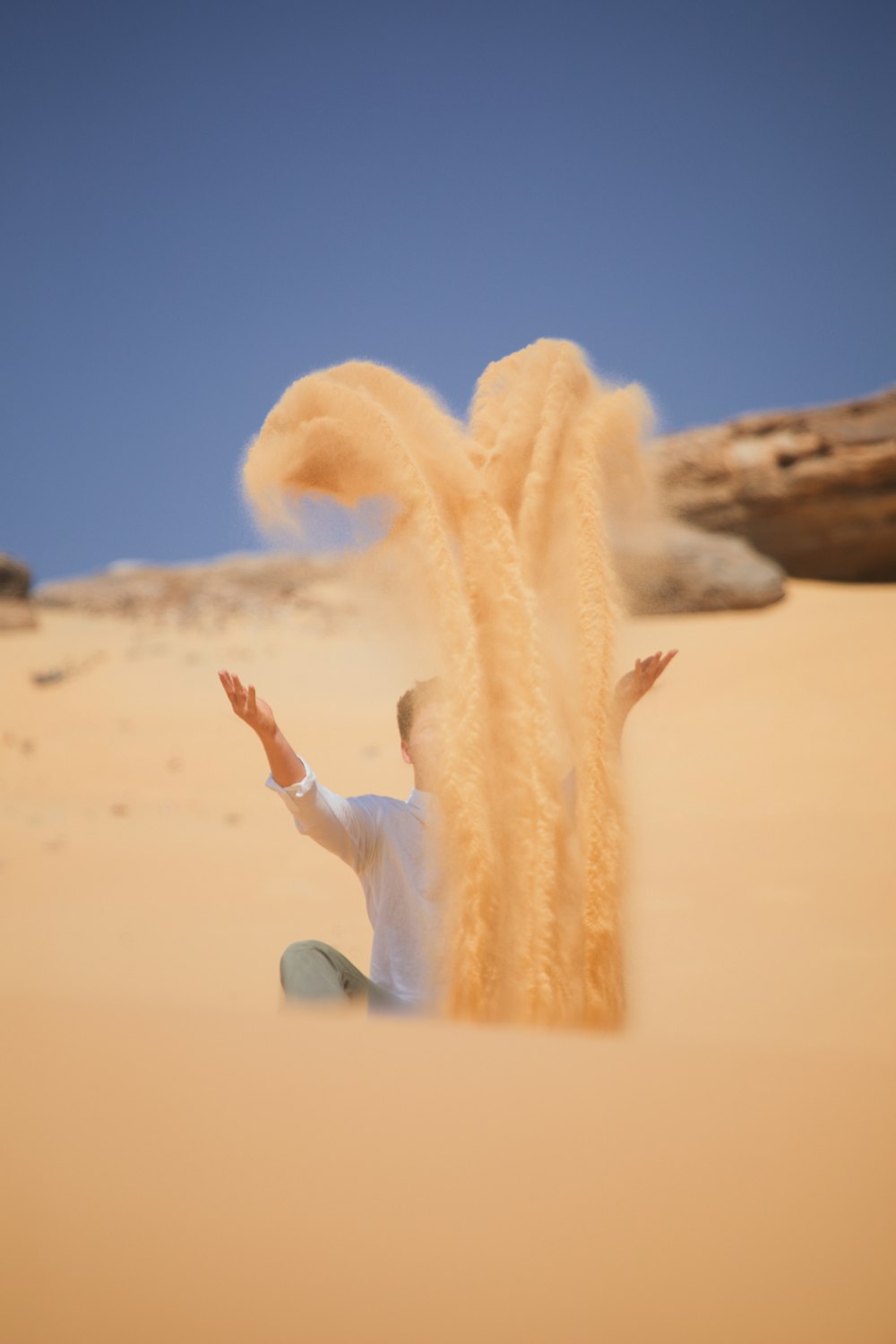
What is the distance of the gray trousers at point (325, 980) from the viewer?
2389 mm

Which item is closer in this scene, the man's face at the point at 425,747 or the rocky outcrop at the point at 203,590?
the man's face at the point at 425,747

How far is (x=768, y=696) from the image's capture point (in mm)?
9102

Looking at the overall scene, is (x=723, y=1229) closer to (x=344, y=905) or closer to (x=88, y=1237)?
(x=88, y=1237)

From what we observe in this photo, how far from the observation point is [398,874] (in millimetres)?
2643

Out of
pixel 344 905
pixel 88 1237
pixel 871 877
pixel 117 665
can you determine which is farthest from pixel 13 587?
pixel 88 1237

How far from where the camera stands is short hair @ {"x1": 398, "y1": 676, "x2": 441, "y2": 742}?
282 cm

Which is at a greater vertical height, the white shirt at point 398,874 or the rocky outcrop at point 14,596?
the rocky outcrop at point 14,596

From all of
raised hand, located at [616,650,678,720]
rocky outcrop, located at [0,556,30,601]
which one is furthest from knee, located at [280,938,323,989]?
rocky outcrop, located at [0,556,30,601]

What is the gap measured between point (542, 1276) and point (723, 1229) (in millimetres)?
281

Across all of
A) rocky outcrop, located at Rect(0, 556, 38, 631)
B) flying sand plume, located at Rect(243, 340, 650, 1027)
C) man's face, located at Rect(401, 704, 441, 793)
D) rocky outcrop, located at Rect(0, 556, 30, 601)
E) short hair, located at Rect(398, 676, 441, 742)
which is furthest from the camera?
rocky outcrop, located at Rect(0, 556, 30, 601)

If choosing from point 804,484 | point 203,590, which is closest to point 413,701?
point 804,484

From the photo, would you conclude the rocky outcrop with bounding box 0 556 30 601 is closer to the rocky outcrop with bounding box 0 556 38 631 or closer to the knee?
the rocky outcrop with bounding box 0 556 38 631

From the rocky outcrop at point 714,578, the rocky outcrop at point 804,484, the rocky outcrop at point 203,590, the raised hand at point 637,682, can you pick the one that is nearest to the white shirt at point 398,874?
the raised hand at point 637,682

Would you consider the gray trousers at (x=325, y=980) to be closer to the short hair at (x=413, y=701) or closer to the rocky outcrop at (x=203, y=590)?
the short hair at (x=413, y=701)
